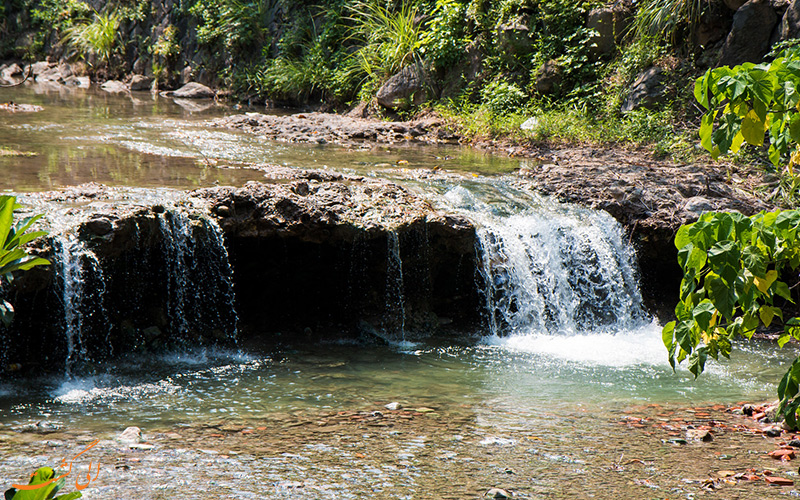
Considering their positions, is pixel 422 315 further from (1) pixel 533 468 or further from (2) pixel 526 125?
(2) pixel 526 125

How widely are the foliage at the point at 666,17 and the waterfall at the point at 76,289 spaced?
954cm

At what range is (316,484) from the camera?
340cm

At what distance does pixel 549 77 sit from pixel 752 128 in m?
10.2

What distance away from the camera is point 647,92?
37.2 feet

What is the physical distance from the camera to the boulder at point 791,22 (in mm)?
9742

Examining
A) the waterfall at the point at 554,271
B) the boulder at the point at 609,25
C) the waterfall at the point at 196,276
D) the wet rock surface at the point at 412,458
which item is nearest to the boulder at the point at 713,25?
the boulder at the point at 609,25

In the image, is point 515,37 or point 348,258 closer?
point 348,258

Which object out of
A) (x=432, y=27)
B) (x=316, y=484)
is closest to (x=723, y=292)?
(x=316, y=484)

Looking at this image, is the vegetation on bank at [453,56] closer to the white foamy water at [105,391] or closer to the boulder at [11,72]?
the boulder at [11,72]

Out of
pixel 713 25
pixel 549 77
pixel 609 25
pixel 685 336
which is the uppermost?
pixel 609 25

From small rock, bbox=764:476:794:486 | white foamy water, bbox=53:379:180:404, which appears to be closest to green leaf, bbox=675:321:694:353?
small rock, bbox=764:476:794:486

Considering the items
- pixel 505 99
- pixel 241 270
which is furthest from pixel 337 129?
pixel 241 270

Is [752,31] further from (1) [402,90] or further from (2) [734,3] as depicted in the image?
(1) [402,90]

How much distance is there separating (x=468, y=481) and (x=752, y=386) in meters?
3.28
